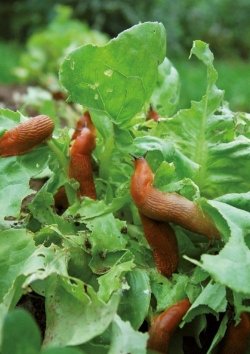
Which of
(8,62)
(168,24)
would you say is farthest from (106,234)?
(168,24)

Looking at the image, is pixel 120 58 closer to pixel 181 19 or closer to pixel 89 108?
pixel 89 108

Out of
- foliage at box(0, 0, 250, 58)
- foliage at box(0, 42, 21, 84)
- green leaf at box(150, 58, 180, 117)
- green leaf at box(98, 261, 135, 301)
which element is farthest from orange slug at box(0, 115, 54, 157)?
foliage at box(0, 0, 250, 58)

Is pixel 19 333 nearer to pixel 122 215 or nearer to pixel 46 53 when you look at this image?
pixel 122 215

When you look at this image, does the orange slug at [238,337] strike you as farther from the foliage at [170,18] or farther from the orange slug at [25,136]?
the foliage at [170,18]

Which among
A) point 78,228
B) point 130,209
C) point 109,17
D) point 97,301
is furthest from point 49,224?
point 109,17

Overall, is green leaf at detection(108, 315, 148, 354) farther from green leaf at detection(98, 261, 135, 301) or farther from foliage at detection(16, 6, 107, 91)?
foliage at detection(16, 6, 107, 91)

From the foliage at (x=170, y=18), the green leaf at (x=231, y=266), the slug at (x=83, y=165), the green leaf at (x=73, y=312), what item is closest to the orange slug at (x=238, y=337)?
the green leaf at (x=231, y=266)
